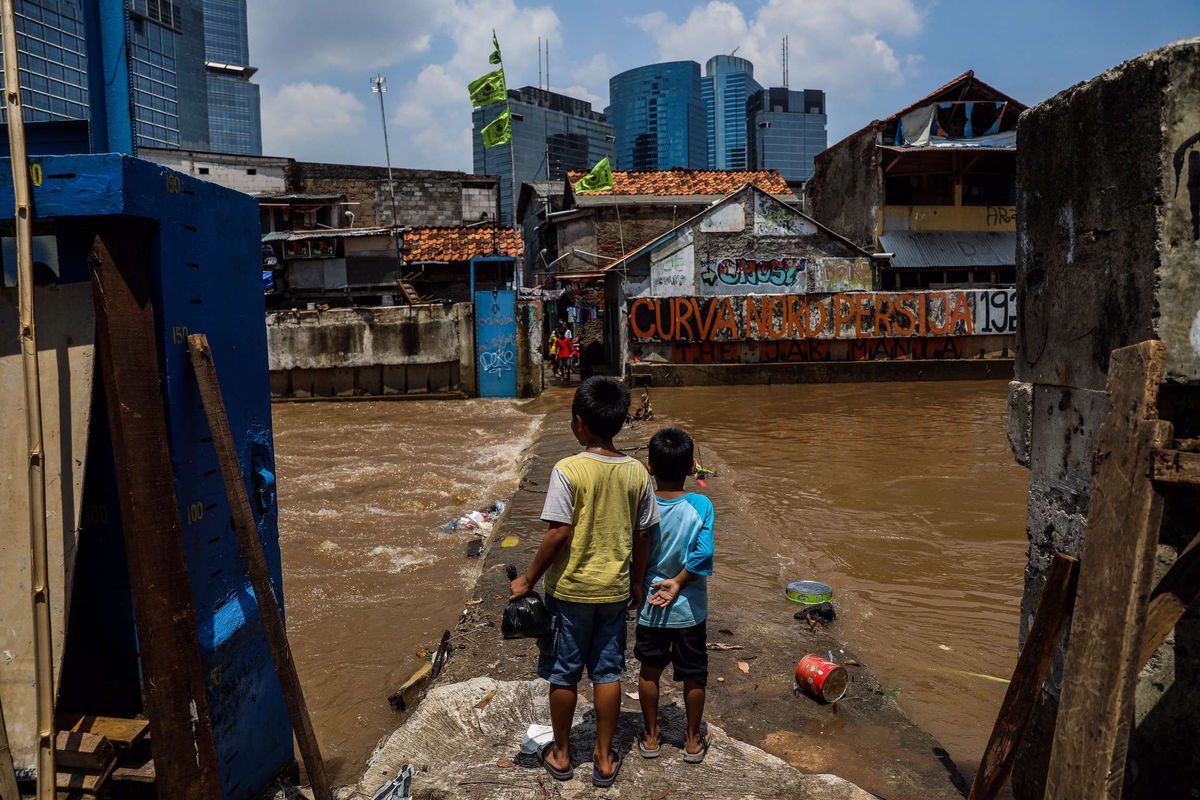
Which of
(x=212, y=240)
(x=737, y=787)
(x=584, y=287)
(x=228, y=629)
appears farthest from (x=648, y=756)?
(x=584, y=287)

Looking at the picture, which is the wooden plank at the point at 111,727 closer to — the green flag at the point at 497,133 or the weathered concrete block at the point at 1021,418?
the weathered concrete block at the point at 1021,418

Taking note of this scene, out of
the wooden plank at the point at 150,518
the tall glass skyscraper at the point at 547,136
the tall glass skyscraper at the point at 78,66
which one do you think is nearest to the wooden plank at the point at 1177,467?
the wooden plank at the point at 150,518

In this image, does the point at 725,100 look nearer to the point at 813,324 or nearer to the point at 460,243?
the point at 460,243

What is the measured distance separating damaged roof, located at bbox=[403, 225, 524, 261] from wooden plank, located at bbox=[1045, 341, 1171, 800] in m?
26.3

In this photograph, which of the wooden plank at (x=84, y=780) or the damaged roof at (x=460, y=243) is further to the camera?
the damaged roof at (x=460, y=243)

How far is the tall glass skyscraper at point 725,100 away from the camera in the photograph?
12606cm

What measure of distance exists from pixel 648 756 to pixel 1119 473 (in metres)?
1.97

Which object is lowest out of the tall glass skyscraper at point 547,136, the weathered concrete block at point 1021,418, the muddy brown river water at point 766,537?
the muddy brown river water at point 766,537

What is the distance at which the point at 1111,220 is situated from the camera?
266cm

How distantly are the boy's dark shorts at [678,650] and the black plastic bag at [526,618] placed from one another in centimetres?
44

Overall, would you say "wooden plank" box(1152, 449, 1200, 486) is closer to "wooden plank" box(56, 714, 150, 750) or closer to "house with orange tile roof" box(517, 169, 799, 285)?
"wooden plank" box(56, 714, 150, 750)

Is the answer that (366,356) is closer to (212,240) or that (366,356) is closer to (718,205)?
(718,205)

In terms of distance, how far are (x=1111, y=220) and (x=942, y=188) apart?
88.8ft

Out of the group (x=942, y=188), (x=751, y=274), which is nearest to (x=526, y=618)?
(x=751, y=274)
